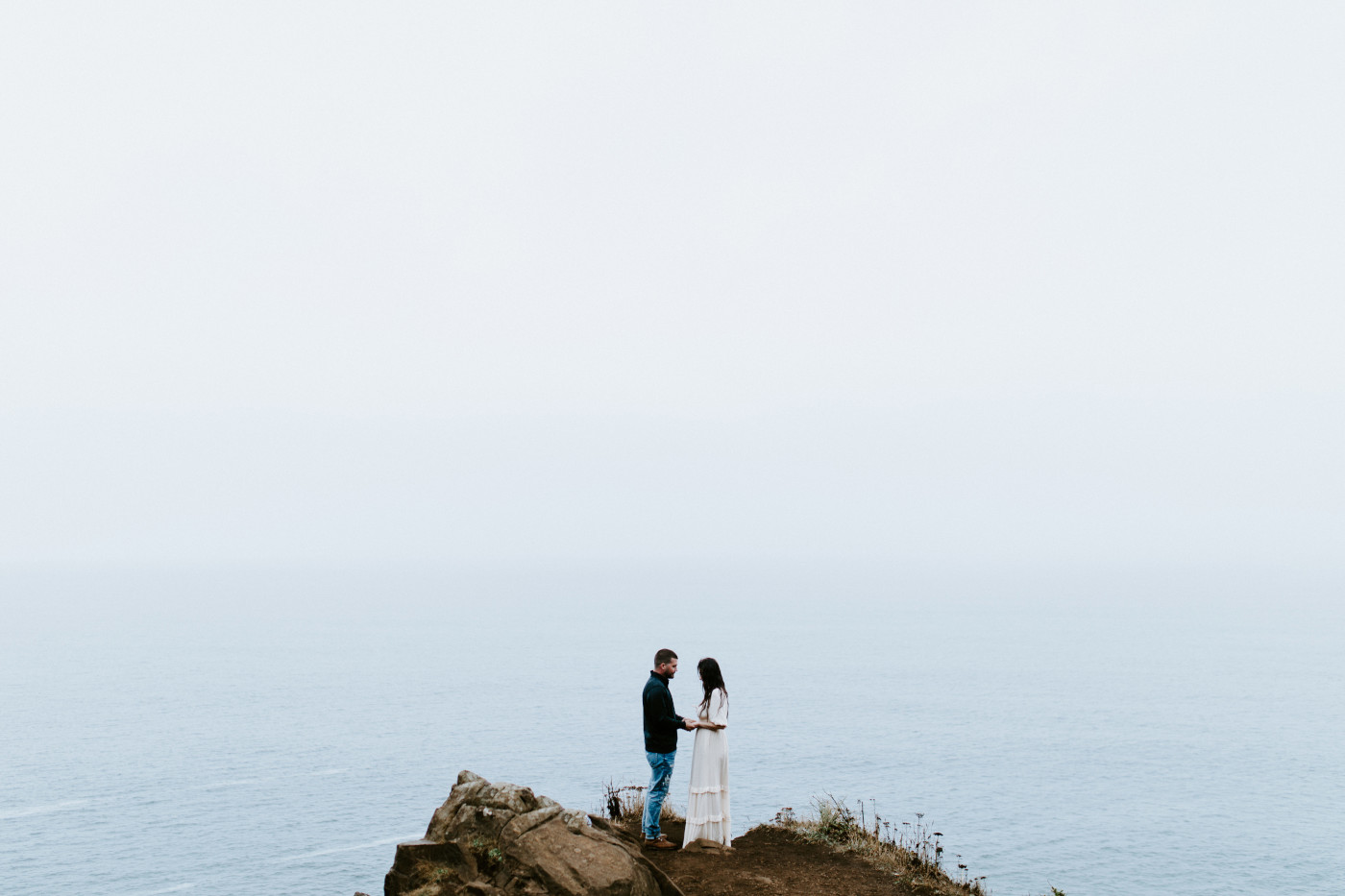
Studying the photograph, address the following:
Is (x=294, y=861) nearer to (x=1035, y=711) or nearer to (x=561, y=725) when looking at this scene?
(x=561, y=725)

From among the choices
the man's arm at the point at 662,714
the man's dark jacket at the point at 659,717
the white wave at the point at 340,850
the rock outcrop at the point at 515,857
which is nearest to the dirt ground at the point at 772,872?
the rock outcrop at the point at 515,857

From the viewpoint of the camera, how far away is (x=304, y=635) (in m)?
170

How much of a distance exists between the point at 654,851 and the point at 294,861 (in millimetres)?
43907

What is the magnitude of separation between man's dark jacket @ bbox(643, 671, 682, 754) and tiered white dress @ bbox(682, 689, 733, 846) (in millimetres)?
502

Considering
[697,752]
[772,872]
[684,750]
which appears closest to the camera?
[697,752]

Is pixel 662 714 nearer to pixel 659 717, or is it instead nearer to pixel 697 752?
pixel 659 717

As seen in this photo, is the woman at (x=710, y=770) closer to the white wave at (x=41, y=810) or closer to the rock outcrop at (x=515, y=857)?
the rock outcrop at (x=515, y=857)

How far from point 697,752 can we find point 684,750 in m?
43.9

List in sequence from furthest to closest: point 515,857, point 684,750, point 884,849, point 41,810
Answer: point 41,810 < point 684,750 < point 884,849 < point 515,857

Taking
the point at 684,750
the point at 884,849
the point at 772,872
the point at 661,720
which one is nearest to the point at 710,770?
the point at 661,720

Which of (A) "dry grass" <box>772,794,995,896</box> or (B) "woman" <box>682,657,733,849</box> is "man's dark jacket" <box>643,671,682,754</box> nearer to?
(B) "woman" <box>682,657,733,849</box>

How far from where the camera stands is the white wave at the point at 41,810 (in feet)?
203

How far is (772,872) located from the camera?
16.6 meters

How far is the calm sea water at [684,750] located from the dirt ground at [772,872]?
26.6m
